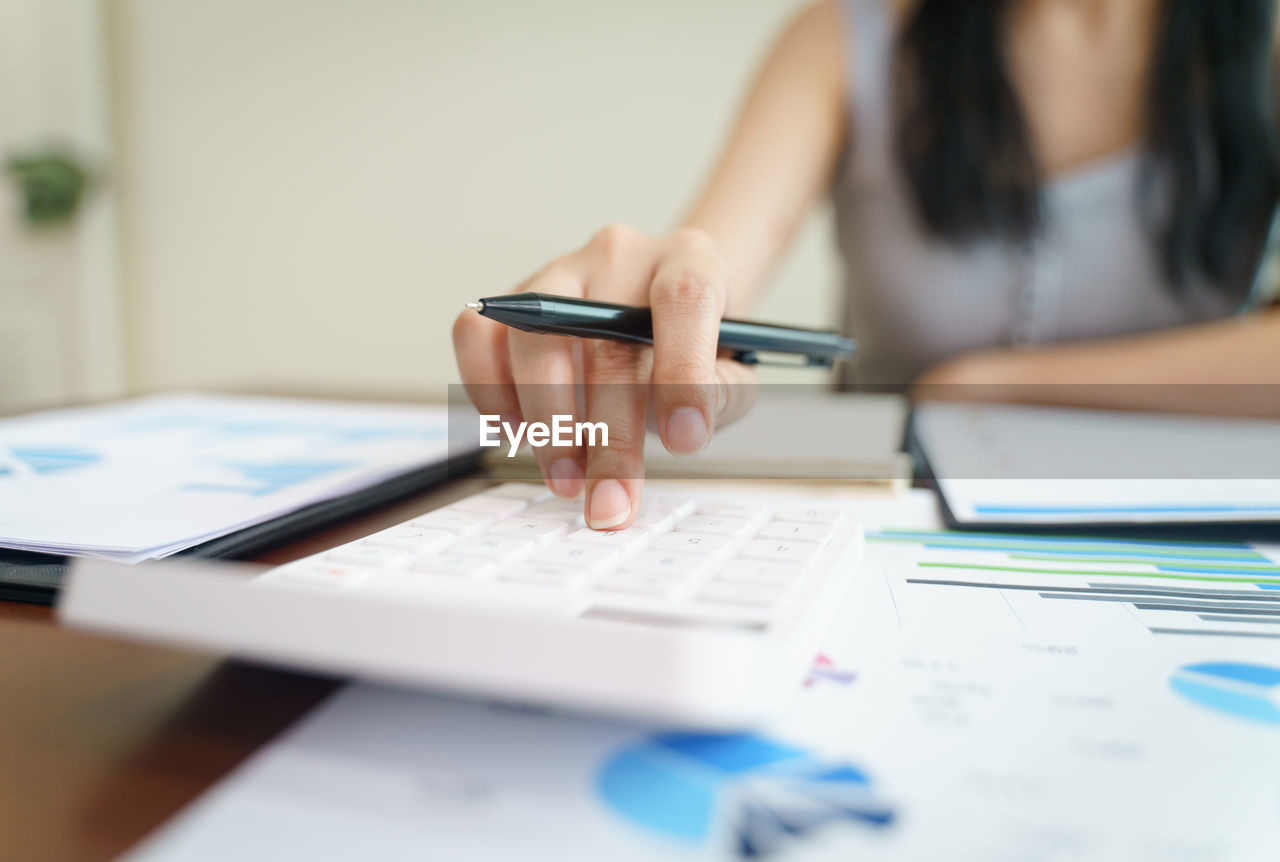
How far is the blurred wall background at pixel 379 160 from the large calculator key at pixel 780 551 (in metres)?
1.38

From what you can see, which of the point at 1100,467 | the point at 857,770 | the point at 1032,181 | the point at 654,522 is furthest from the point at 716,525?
the point at 1032,181

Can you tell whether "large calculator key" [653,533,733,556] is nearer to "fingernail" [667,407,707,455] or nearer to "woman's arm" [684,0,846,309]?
"fingernail" [667,407,707,455]

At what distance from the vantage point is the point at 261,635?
168 mm

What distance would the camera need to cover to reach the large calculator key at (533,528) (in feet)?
0.88

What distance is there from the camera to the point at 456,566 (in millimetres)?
229

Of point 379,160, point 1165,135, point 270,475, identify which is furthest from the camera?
point 379,160

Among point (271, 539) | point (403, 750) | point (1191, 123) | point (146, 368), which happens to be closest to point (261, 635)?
point (403, 750)

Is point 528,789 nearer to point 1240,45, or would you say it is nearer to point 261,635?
point 261,635

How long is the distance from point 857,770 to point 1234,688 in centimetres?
11

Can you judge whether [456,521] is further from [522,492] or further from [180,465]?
[180,465]

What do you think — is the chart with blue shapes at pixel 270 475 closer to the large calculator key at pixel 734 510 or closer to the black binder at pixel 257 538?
the black binder at pixel 257 538

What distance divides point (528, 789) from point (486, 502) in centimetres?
17

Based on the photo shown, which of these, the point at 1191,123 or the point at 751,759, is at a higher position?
the point at 1191,123

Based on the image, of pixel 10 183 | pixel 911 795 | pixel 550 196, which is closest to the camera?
pixel 911 795
